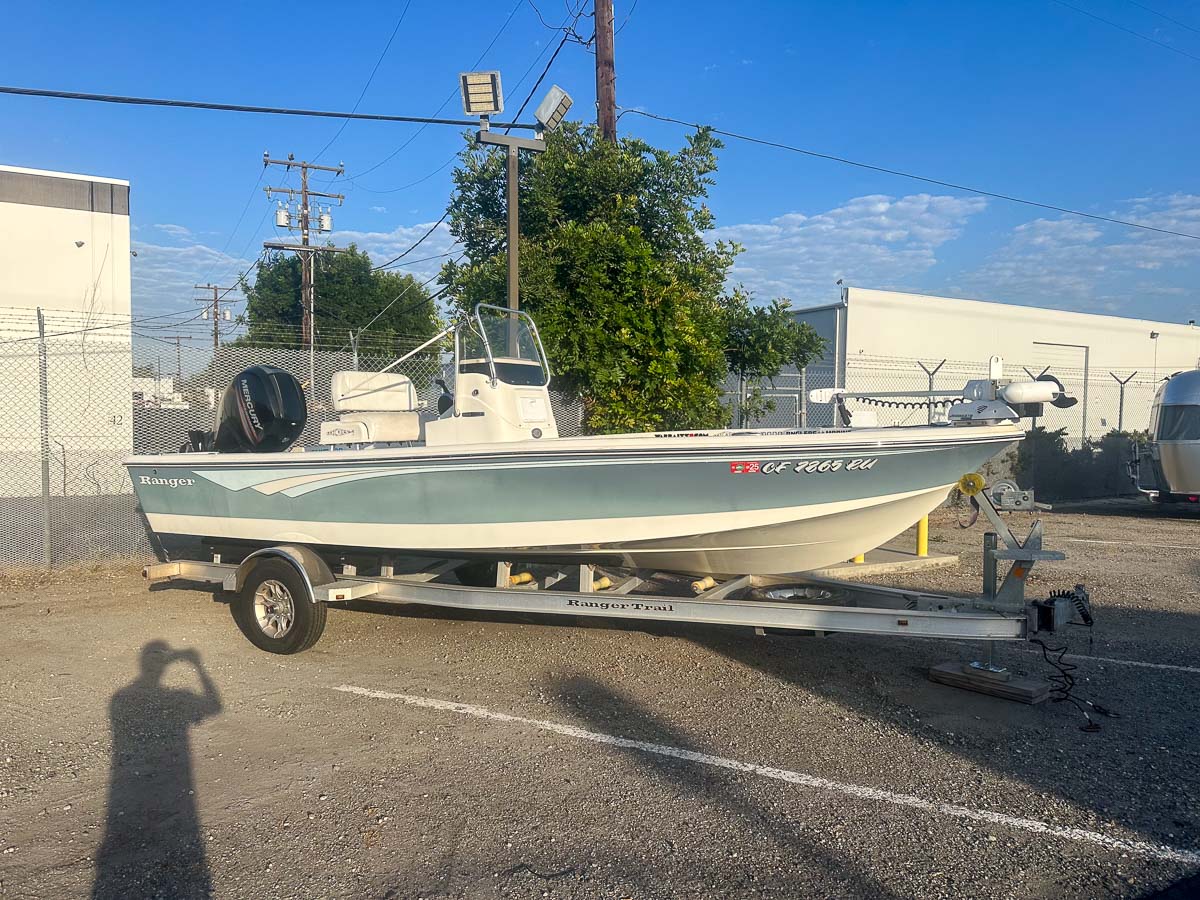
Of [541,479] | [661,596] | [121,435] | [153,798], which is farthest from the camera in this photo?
[121,435]

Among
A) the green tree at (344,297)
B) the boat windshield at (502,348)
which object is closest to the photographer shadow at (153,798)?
the boat windshield at (502,348)

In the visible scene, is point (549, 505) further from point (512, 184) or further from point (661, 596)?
point (512, 184)

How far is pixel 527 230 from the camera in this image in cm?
1252

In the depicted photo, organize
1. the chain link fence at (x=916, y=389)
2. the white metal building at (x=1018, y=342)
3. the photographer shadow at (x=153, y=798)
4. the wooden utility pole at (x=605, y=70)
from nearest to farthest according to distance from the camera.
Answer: the photographer shadow at (x=153, y=798) < the wooden utility pole at (x=605, y=70) < the chain link fence at (x=916, y=389) < the white metal building at (x=1018, y=342)

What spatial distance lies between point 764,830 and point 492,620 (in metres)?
4.19

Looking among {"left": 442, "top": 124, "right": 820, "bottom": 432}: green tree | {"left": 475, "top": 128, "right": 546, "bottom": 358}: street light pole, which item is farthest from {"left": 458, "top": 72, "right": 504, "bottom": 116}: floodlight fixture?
{"left": 442, "top": 124, "right": 820, "bottom": 432}: green tree

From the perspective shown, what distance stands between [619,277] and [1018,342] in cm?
2368

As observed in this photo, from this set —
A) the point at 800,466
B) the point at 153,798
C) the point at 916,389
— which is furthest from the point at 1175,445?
the point at 153,798

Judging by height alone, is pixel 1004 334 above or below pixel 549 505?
above

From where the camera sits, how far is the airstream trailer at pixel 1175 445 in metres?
13.8

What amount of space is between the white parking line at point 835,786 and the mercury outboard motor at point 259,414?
271cm

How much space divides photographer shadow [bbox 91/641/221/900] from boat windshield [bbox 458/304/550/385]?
2828 mm

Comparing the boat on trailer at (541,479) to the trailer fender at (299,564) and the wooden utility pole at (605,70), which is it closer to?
the trailer fender at (299,564)

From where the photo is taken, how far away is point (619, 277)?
35.6ft
